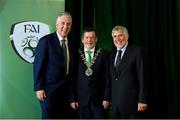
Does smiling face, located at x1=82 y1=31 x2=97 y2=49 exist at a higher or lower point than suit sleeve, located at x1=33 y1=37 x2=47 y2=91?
higher

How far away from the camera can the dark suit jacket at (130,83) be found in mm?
3158

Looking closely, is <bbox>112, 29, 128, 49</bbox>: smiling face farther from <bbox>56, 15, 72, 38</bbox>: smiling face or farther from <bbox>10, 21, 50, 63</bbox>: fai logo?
<bbox>10, 21, 50, 63</bbox>: fai logo

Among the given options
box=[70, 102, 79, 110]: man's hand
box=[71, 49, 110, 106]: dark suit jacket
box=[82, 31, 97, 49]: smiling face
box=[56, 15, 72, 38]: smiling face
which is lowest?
box=[70, 102, 79, 110]: man's hand

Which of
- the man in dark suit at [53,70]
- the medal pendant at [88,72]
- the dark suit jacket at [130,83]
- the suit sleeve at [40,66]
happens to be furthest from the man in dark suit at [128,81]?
the suit sleeve at [40,66]

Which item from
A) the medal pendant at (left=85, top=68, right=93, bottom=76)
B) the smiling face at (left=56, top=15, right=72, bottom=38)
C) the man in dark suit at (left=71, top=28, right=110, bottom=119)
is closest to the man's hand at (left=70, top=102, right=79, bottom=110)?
the man in dark suit at (left=71, top=28, right=110, bottom=119)

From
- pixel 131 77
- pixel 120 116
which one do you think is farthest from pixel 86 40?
pixel 120 116

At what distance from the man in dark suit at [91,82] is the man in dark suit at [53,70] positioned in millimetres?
127

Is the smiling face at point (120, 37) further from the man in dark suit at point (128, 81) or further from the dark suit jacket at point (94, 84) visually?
the dark suit jacket at point (94, 84)

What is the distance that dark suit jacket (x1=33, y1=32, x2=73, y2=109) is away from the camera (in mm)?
3189

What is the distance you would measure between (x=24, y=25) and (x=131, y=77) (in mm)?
1251

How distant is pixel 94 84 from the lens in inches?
127

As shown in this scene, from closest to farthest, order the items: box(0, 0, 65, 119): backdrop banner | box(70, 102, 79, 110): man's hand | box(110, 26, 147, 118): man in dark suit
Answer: box(110, 26, 147, 118): man in dark suit → box(70, 102, 79, 110): man's hand → box(0, 0, 65, 119): backdrop banner

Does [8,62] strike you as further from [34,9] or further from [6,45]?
[34,9]

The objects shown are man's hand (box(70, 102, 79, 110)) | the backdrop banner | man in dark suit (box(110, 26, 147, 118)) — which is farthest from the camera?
the backdrop banner
